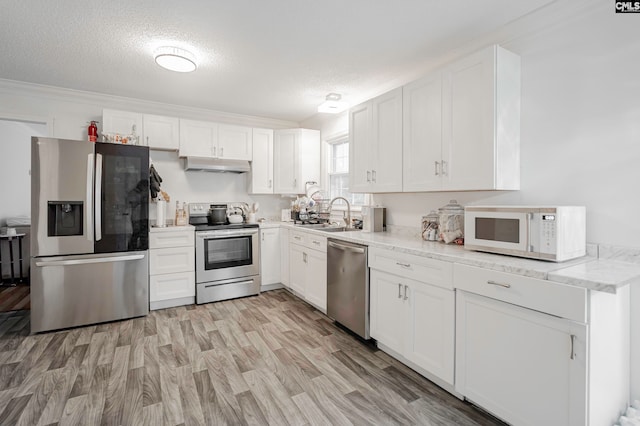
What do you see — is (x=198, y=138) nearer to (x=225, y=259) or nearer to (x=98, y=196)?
(x=98, y=196)

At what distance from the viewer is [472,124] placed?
2.16 m

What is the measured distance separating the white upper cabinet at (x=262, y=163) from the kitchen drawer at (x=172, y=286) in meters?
1.51

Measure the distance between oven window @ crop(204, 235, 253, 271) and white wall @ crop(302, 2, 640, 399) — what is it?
302cm

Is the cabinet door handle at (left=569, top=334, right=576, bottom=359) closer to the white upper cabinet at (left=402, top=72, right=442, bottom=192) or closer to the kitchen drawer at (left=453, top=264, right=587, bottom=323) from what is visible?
the kitchen drawer at (left=453, top=264, right=587, bottom=323)

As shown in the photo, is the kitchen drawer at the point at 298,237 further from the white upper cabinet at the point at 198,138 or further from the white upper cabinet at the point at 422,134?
the white upper cabinet at the point at 198,138

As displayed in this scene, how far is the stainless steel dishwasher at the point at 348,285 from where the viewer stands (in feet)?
8.66

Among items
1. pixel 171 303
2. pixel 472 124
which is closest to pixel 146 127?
pixel 171 303

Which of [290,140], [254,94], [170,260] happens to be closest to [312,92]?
[254,94]

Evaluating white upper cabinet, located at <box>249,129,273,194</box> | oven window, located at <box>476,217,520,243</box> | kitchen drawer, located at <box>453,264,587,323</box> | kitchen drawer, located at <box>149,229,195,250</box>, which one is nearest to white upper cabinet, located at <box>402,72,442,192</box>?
oven window, located at <box>476,217,520,243</box>

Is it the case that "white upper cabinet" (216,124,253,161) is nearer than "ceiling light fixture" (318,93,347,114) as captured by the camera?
No

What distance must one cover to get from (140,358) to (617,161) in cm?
355

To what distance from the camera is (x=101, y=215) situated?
311 centimetres

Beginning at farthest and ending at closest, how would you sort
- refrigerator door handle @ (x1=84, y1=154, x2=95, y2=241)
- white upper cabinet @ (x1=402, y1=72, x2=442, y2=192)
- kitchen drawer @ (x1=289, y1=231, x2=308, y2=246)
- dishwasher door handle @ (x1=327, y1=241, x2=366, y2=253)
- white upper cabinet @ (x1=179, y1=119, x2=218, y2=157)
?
white upper cabinet @ (x1=179, y1=119, x2=218, y2=157) < kitchen drawer @ (x1=289, y1=231, x2=308, y2=246) < refrigerator door handle @ (x1=84, y1=154, x2=95, y2=241) < dishwasher door handle @ (x1=327, y1=241, x2=366, y2=253) < white upper cabinet @ (x1=402, y1=72, x2=442, y2=192)

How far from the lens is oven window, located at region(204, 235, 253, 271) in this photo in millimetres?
3822
